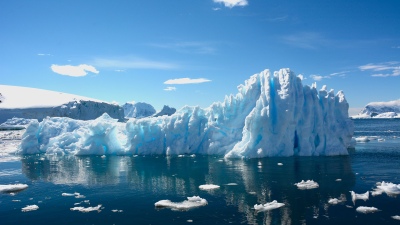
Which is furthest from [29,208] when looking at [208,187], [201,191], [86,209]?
[208,187]

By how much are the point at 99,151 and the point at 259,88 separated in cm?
1523

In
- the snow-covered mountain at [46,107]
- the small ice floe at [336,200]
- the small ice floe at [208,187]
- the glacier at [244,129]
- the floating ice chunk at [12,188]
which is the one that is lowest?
the small ice floe at [336,200]

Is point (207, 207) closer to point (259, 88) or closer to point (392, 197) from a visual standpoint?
point (392, 197)

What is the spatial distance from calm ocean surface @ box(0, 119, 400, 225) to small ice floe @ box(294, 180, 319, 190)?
0.94 ft

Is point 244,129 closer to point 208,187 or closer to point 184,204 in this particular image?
point 208,187

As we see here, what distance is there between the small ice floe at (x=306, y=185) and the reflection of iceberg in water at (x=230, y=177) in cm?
27

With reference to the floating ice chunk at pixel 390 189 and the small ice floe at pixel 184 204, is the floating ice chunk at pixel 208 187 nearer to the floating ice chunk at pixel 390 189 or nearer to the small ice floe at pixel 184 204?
the small ice floe at pixel 184 204

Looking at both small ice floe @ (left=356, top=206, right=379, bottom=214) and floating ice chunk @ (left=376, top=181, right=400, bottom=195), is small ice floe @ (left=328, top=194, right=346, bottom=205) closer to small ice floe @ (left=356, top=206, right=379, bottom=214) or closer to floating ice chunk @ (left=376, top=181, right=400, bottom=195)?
small ice floe @ (left=356, top=206, right=379, bottom=214)

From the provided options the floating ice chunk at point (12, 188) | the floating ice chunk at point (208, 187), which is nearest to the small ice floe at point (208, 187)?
the floating ice chunk at point (208, 187)

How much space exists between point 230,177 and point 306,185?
417 cm

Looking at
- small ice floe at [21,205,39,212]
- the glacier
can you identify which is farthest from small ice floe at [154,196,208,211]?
the glacier

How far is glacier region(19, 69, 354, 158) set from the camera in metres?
25.6

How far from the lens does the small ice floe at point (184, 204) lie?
13.1 metres

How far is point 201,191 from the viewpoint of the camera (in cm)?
1577
